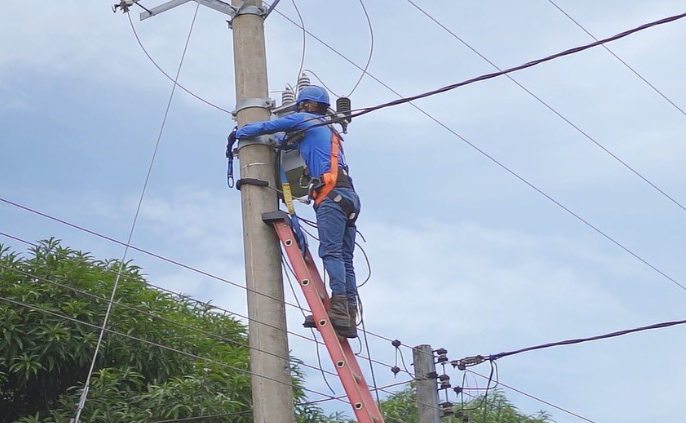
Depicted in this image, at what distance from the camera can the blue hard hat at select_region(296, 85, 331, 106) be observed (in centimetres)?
916

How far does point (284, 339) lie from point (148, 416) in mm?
4375

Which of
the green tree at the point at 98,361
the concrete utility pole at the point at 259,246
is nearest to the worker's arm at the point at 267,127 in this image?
the concrete utility pole at the point at 259,246

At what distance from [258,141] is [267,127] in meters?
0.17

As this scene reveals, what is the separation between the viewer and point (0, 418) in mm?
13406

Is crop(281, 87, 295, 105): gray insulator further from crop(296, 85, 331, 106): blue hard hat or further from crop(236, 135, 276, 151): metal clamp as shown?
crop(236, 135, 276, 151): metal clamp

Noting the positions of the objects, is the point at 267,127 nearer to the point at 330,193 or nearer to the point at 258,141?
the point at 258,141

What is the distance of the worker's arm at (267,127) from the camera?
8680mm

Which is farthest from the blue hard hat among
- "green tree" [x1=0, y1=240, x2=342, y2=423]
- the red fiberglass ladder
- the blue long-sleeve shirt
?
"green tree" [x1=0, y1=240, x2=342, y2=423]

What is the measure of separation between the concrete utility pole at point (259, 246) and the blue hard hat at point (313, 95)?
11.8 inches

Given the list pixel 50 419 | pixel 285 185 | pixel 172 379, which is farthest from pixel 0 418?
pixel 285 185

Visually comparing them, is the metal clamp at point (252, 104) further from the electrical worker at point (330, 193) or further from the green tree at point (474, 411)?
the green tree at point (474, 411)

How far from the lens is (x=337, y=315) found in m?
8.58

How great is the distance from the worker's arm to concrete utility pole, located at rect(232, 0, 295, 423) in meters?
0.11

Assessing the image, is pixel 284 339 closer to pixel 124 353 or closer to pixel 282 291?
pixel 282 291
